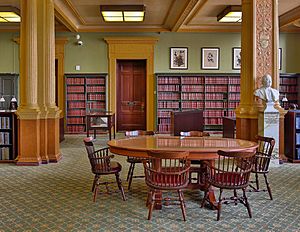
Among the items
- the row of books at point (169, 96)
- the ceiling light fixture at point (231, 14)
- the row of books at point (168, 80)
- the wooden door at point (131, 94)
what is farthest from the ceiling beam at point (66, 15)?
the ceiling light fixture at point (231, 14)

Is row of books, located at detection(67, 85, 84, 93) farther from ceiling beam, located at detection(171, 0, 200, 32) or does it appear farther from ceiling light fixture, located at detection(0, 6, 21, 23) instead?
ceiling beam, located at detection(171, 0, 200, 32)

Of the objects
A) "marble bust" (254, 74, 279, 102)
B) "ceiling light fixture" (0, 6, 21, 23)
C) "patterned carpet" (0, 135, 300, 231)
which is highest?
"ceiling light fixture" (0, 6, 21, 23)

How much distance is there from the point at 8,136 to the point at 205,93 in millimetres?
7028

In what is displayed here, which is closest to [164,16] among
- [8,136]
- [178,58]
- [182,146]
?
[178,58]

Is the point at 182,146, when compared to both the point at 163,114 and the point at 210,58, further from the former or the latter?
the point at 210,58

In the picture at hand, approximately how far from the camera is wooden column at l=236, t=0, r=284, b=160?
6937 mm

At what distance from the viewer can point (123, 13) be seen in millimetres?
9984

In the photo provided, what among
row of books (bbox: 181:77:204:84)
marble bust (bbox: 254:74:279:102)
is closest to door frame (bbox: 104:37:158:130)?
row of books (bbox: 181:77:204:84)

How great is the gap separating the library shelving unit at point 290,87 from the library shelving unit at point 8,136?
8.95m

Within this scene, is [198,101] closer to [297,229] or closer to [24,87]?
[24,87]

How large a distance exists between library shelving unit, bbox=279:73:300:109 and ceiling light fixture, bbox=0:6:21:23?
347 inches

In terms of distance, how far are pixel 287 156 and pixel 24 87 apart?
5586 millimetres

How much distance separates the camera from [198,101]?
12234 mm

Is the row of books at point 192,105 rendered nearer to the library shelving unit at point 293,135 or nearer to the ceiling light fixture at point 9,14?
the library shelving unit at point 293,135
